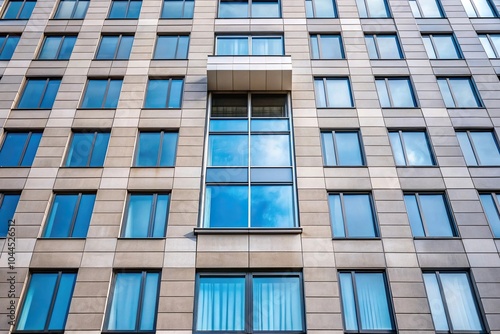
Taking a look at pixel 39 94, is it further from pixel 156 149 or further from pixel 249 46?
pixel 249 46

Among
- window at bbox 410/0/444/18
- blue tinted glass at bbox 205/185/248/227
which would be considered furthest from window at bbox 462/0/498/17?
blue tinted glass at bbox 205/185/248/227

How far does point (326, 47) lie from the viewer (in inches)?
874

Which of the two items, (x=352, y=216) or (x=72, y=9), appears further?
(x=72, y=9)

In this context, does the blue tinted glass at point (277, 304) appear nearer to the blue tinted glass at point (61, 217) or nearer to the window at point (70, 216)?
the window at point (70, 216)

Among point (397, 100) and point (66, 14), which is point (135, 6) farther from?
point (397, 100)

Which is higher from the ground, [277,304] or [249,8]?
[249,8]

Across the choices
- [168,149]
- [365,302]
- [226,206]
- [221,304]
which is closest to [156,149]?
[168,149]

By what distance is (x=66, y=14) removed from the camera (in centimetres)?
2394

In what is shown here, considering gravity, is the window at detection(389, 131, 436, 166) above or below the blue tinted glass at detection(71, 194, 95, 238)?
above

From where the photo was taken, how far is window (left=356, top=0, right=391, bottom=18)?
922 inches

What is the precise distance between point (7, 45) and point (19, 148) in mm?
7549

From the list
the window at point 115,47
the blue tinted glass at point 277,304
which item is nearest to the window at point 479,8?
the blue tinted glass at point 277,304

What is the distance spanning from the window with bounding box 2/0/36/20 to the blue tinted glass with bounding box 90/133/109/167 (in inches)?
408

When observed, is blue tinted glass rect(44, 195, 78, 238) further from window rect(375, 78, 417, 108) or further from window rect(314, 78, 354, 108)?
window rect(375, 78, 417, 108)
